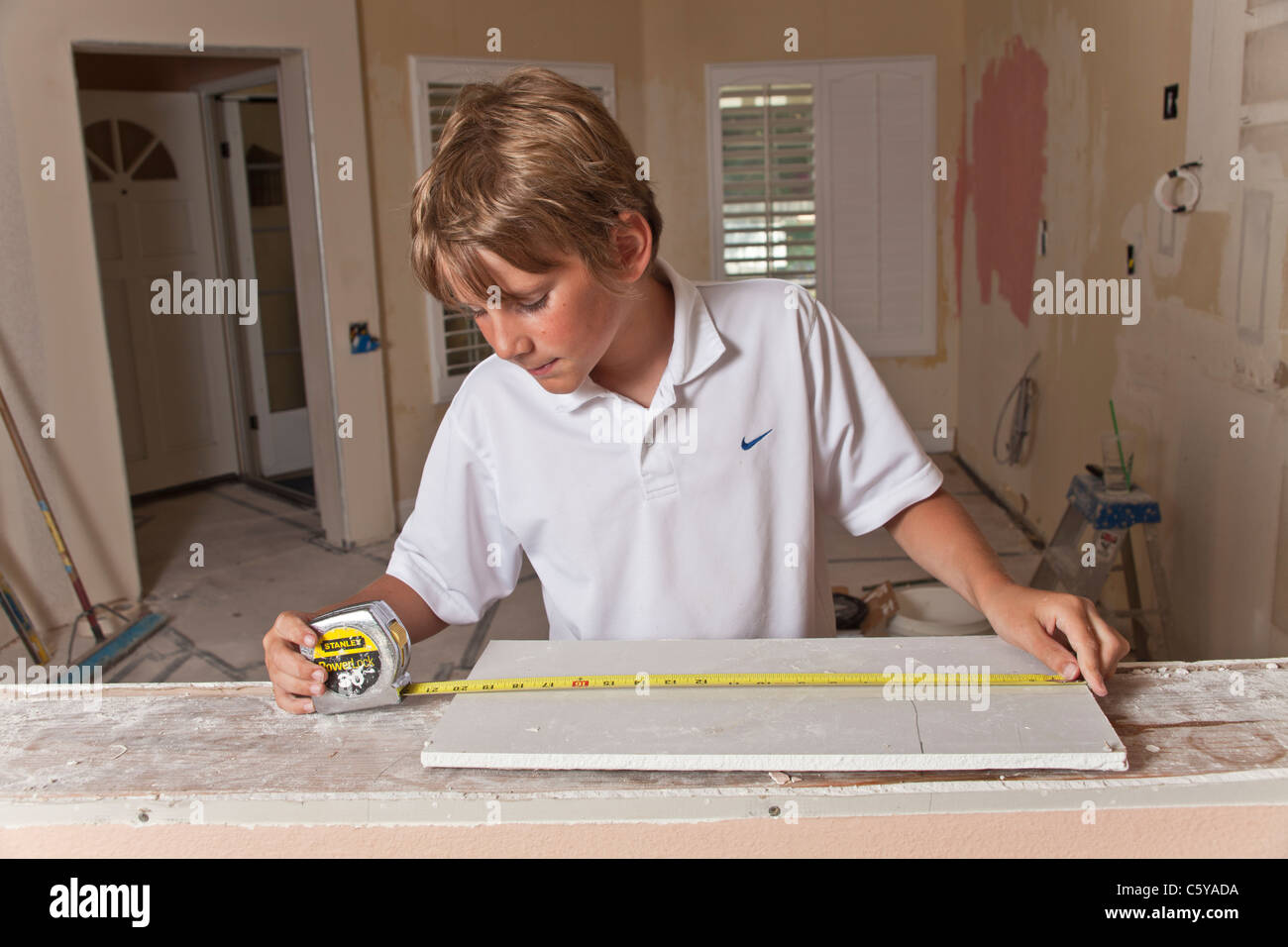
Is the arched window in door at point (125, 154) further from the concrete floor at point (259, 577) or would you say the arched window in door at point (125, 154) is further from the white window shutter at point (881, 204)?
the white window shutter at point (881, 204)

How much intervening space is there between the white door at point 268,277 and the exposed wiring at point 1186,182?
14.7 ft

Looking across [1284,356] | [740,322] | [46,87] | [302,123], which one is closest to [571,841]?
[740,322]

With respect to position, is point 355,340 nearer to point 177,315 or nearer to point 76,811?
point 177,315

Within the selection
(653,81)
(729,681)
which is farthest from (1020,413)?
(729,681)

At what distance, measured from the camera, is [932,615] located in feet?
10.9

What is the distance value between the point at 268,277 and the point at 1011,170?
13.2 ft

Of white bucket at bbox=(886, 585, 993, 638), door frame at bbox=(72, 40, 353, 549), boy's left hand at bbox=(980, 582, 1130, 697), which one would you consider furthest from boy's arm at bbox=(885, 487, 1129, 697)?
door frame at bbox=(72, 40, 353, 549)

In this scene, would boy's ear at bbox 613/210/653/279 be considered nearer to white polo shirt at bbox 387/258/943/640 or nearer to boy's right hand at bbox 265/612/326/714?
white polo shirt at bbox 387/258/943/640

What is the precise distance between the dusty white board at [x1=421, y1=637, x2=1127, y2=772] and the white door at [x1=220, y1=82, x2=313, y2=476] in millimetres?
5421

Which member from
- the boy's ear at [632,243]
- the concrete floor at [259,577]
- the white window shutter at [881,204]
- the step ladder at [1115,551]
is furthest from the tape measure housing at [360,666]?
the white window shutter at [881,204]

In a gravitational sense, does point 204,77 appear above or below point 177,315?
above

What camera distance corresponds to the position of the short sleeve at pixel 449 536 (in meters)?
1.44

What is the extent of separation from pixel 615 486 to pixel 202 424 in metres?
5.47

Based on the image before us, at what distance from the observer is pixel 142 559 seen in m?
5.05
